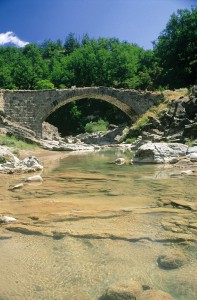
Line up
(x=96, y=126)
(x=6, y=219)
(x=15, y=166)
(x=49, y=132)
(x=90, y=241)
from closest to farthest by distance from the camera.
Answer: (x=90, y=241)
(x=6, y=219)
(x=15, y=166)
(x=49, y=132)
(x=96, y=126)

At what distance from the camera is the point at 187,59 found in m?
33.4

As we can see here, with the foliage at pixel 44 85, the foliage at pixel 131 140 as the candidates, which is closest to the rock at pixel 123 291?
the foliage at pixel 131 140

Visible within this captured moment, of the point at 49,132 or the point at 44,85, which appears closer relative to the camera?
the point at 49,132

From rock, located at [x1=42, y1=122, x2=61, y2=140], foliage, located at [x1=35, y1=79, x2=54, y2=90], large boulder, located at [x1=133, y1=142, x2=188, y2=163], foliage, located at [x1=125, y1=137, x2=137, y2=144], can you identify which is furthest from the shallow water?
foliage, located at [x1=35, y1=79, x2=54, y2=90]

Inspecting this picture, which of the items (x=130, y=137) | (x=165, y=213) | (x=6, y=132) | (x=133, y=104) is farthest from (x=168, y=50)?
(x=165, y=213)

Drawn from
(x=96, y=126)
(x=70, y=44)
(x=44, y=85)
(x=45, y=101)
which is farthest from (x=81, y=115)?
(x=70, y=44)

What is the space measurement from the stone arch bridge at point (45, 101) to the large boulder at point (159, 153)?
15.9m

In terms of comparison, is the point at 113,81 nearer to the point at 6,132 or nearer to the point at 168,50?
the point at 168,50

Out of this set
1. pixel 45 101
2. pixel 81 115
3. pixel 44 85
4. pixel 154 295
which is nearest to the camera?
pixel 154 295

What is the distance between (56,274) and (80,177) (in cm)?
560

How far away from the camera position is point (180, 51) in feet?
112

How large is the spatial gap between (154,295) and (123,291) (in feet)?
0.69

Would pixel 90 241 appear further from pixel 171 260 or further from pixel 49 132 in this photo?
pixel 49 132

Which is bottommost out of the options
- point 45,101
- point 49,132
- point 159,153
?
point 159,153
